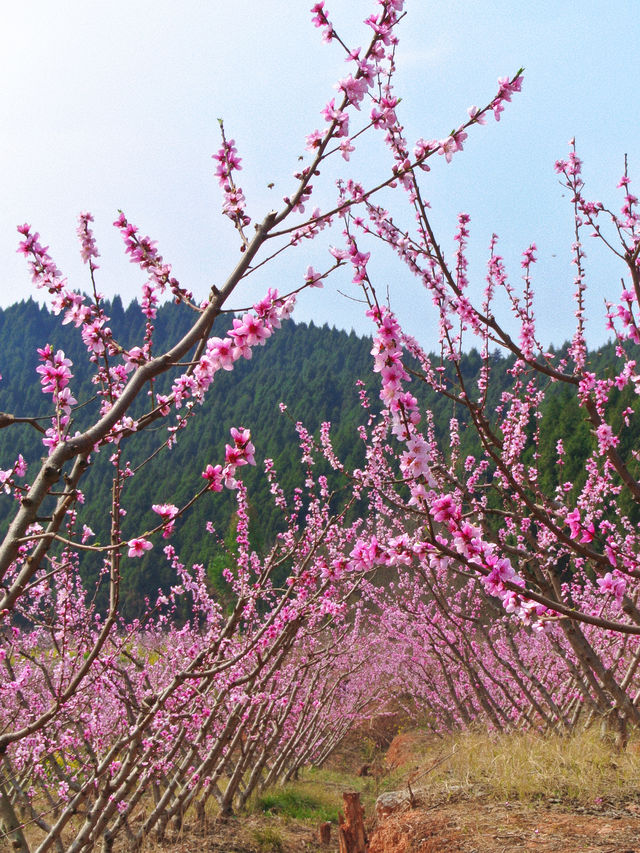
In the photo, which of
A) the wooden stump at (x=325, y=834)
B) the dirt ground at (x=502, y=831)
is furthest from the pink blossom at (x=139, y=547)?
the wooden stump at (x=325, y=834)

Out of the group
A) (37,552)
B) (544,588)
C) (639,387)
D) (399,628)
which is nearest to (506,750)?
(544,588)

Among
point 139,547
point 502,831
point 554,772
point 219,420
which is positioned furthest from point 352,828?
point 219,420

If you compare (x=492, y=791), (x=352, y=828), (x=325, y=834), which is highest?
(x=492, y=791)

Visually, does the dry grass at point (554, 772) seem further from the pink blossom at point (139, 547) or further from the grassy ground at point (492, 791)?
the pink blossom at point (139, 547)

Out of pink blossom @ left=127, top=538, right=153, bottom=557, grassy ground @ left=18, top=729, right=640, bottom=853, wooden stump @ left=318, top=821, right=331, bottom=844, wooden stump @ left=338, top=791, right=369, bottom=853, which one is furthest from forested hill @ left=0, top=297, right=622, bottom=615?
pink blossom @ left=127, top=538, right=153, bottom=557

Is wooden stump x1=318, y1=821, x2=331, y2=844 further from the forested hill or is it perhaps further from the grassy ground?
the forested hill

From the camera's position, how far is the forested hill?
133 feet

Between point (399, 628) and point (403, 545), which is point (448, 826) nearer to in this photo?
point (403, 545)

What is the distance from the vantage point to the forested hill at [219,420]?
40688mm

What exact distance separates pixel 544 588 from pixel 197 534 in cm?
4248

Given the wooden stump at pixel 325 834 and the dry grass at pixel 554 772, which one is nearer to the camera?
the dry grass at pixel 554 772

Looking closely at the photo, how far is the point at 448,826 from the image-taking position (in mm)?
4750

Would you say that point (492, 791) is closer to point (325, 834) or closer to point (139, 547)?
point (325, 834)

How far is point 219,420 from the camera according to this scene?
2682 inches
